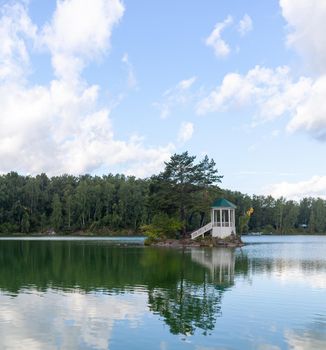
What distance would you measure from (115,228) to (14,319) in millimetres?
110673

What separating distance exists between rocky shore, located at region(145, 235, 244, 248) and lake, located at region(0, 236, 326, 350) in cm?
2684

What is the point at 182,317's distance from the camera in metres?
17.1

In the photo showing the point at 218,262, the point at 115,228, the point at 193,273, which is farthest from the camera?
the point at 115,228

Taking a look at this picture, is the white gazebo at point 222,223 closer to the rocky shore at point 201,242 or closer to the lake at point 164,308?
the rocky shore at point 201,242

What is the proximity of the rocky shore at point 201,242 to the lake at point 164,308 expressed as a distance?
26838mm

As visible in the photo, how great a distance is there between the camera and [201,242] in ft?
197

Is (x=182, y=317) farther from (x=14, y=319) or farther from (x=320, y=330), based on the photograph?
(x=14, y=319)

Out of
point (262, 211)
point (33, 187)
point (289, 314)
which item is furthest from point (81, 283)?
point (262, 211)

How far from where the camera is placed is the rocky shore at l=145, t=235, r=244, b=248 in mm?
59688

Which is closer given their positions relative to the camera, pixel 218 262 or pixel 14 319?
pixel 14 319

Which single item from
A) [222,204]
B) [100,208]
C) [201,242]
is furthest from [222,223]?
[100,208]

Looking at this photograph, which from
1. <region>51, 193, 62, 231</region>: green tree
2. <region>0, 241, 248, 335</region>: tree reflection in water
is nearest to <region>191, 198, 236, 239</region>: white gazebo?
<region>0, 241, 248, 335</region>: tree reflection in water

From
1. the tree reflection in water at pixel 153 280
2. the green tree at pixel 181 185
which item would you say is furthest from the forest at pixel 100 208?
the tree reflection in water at pixel 153 280

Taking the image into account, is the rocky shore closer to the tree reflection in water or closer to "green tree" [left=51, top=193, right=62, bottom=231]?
the tree reflection in water
